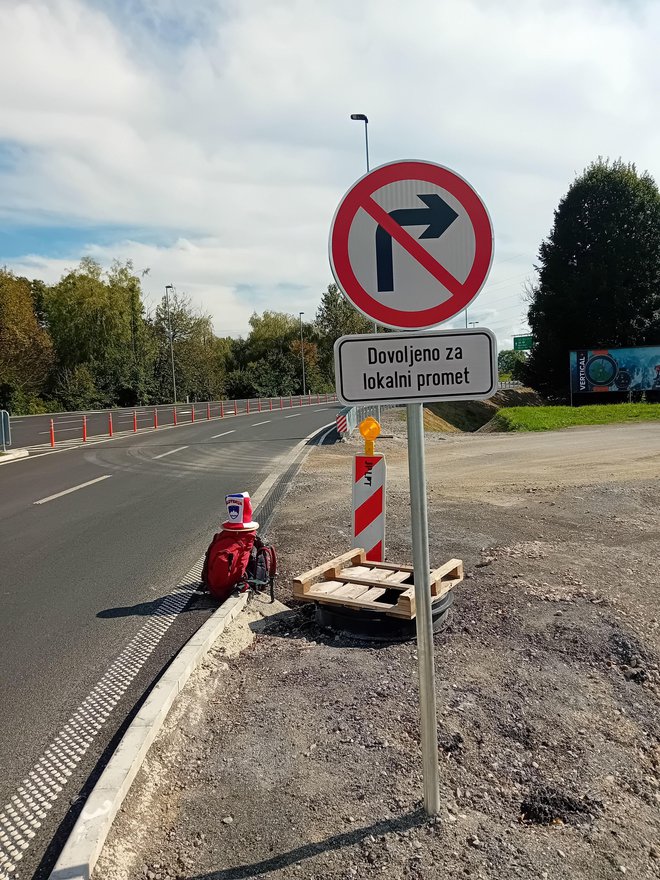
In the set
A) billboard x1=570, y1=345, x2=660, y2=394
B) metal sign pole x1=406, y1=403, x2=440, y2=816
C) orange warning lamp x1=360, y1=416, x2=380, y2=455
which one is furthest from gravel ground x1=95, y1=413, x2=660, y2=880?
billboard x1=570, y1=345, x2=660, y2=394

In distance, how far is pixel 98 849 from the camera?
8.66ft

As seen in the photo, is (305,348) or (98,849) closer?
(98,849)

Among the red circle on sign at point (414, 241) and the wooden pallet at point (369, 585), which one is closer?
the red circle on sign at point (414, 241)

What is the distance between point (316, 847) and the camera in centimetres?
267

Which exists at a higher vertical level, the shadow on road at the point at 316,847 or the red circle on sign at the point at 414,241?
the red circle on sign at the point at 414,241

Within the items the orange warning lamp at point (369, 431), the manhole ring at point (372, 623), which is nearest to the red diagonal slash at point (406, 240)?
the manhole ring at point (372, 623)

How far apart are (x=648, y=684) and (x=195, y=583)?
4.09 metres

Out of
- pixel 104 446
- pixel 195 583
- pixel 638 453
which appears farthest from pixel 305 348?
pixel 195 583

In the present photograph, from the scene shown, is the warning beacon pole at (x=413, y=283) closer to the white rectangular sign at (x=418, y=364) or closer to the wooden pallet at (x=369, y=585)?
the white rectangular sign at (x=418, y=364)

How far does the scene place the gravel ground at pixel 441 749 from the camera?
2.65 m

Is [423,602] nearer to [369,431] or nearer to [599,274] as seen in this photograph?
[369,431]

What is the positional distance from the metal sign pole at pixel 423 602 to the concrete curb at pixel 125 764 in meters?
1.35

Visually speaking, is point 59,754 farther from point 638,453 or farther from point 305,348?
point 305,348

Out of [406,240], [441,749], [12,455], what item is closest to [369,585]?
[441,749]
